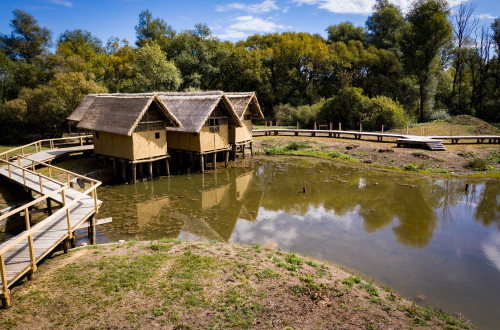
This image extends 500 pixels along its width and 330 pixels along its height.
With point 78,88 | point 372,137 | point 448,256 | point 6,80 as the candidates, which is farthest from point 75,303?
point 6,80

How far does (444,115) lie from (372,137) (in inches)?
558

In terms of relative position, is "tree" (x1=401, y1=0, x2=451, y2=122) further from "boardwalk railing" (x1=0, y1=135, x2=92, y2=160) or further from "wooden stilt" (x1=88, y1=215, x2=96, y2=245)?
"wooden stilt" (x1=88, y1=215, x2=96, y2=245)

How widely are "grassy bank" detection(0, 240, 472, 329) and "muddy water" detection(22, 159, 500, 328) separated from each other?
1.64m

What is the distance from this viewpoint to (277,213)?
16.9 metres

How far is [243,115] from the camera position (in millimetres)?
Answer: 27641

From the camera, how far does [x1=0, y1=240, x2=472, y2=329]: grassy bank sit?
7832 millimetres

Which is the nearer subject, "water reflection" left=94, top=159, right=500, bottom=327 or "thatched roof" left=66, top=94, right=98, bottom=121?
"water reflection" left=94, top=159, right=500, bottom=327

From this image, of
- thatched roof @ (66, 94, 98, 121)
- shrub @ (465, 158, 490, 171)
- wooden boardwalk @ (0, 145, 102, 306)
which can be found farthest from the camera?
thatched roof @ (66, 94, 98, 121)

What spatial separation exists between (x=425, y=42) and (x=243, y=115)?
84.9 ft

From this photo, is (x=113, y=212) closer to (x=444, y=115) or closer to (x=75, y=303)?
(x=75, y=303)

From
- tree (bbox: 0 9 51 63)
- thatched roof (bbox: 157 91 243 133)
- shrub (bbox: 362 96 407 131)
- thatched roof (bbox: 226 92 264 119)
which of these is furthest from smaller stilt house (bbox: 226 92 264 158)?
tree (bbox: 0 9 51 63)

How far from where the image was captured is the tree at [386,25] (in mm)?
46500

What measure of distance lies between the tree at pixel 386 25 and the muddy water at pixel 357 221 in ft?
98.7

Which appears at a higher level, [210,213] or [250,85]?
[250,85]
